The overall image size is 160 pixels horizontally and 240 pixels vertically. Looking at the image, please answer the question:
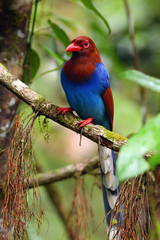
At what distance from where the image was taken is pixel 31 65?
11.0 ft

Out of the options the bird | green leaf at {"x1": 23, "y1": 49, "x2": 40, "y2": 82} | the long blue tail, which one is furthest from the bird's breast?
the long blue tail

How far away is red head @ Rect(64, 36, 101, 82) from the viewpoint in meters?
3.02

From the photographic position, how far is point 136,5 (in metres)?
6.37

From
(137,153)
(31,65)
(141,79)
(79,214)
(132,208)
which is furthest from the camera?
(31,65)

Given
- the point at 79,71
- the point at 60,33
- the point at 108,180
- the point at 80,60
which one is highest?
the point at 60,33

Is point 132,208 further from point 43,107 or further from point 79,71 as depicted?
point 79,71

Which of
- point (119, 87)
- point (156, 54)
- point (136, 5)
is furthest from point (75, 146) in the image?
point (136, 5)

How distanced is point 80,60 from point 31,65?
54 centimetres

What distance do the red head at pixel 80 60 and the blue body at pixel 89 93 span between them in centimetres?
5

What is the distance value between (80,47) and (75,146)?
372cm

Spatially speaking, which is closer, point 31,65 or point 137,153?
point 137,153

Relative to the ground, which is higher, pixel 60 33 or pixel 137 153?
pixel 60 33

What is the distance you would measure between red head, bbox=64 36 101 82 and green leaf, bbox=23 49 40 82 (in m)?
0.33

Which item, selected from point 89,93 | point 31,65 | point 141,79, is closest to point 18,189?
point 141,79
